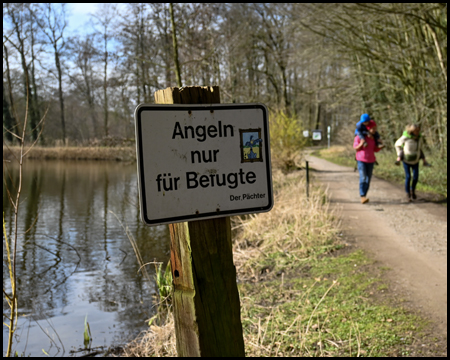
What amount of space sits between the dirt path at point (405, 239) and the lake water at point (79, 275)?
331 centimetres

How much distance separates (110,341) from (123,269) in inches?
119

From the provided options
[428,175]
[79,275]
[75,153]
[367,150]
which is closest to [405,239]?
[367,150]

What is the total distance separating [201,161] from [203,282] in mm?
478

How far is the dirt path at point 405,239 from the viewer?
5.02 metres

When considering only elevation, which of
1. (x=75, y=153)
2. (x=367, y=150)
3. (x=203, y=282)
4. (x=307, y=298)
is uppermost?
(x=75, y=153)

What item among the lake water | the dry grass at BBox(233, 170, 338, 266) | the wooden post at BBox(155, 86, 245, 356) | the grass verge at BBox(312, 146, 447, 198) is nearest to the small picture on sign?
the wooden post at BBox(155, 86, 245, 356)

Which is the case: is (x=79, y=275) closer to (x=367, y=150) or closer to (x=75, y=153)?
(x=367, y=150)

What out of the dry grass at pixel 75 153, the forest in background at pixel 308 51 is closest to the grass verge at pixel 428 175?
the forest in background at pixel 308 51

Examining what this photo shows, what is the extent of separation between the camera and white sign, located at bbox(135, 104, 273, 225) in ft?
5.51

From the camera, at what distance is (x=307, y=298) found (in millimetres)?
5184

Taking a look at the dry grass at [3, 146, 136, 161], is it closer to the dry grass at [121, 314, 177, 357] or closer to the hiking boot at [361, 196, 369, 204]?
the hiking boot at [361, 196, 369, 204]

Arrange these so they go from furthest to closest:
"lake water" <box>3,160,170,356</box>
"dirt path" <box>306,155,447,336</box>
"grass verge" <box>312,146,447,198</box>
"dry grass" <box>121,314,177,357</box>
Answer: "grass verge" <box>312,146,447,198</box> → "lake water" <box>3,160,170,356</box> → "dirt path" <box>306,155,447,336</box> → "dry grass" <box>121,314,177,357</box>

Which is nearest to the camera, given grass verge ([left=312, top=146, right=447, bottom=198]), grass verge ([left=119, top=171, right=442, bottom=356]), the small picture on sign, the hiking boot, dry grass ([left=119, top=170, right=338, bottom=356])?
the small picture on sign

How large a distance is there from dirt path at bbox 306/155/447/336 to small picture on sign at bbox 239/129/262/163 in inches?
129
